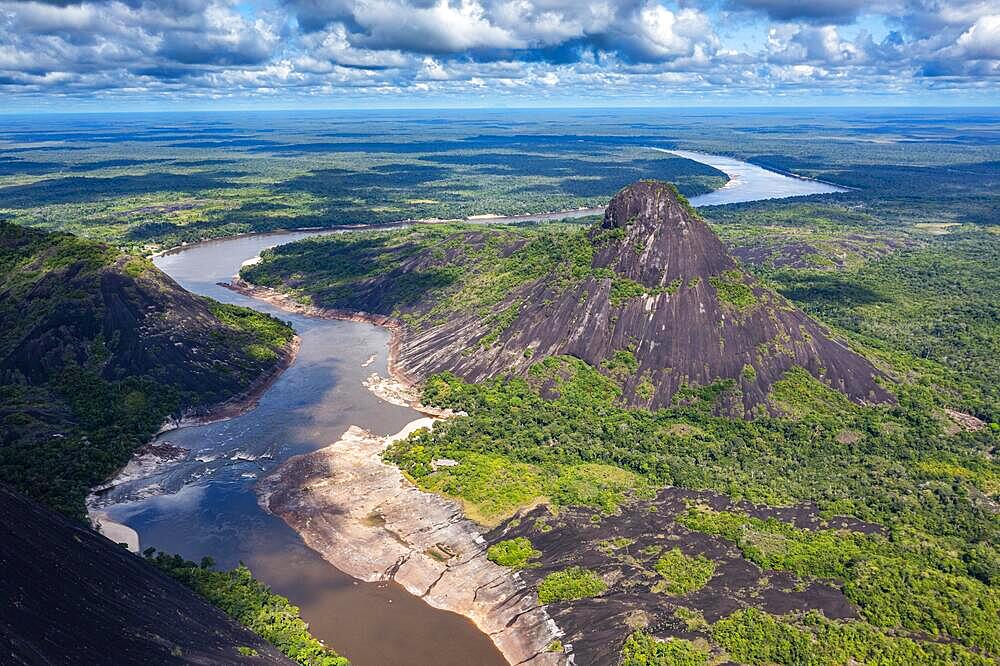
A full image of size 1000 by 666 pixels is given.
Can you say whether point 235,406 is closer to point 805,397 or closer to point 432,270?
point 432,270

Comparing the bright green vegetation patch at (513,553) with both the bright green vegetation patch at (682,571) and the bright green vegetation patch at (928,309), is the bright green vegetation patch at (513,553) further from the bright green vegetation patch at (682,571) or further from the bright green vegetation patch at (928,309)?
the bright green vegetation patch at (928,309)

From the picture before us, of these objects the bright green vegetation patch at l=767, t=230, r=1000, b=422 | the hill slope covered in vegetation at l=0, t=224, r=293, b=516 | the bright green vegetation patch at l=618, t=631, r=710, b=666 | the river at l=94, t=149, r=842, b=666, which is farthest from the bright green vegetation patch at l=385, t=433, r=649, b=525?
the bright green vegetation patch at l=767, t=230, r=1000, b=422

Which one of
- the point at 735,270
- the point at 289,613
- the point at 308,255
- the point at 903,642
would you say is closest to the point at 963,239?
the point at 735,270

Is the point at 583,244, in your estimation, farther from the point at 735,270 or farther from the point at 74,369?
the point at 74,369

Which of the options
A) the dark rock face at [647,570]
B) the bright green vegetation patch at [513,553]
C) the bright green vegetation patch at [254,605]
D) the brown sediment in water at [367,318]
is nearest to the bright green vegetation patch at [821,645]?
the dark rock face at [647,570]

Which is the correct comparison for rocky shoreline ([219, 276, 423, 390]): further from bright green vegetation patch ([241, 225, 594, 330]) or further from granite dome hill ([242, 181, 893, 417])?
bright green vegetation patch ([241, 225, 594, 330])

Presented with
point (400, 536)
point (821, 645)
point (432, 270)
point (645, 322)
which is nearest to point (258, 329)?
point (432, 270)
